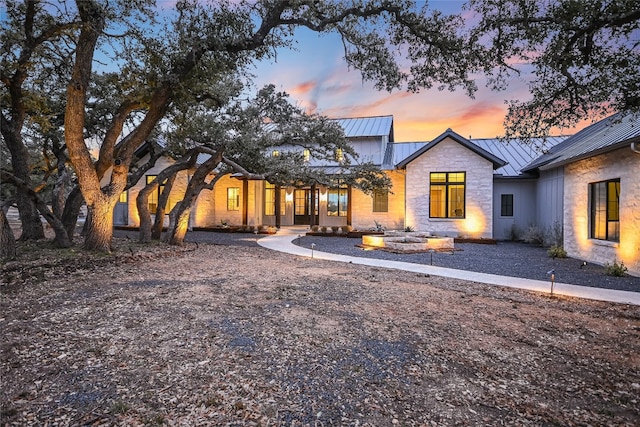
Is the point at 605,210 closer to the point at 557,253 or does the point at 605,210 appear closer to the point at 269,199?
the point at 557,253

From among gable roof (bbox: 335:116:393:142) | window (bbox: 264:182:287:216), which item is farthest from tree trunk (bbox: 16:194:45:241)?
gable roof (bbox: 335:116:393:142)

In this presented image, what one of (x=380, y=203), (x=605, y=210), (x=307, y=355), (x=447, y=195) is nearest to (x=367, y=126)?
(x=380, y=203)

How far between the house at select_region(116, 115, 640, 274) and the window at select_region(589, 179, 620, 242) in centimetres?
3

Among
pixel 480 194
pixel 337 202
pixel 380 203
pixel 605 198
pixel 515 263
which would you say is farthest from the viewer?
pixel 337 202

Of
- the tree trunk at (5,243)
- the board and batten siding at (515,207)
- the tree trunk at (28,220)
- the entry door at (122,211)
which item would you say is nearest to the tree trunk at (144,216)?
the tree trunk at (28,220)

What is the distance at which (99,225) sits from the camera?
9.17 m

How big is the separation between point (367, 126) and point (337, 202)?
18.1 feet

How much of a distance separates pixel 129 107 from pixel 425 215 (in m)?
12.8

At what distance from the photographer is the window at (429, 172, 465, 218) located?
1639 cm

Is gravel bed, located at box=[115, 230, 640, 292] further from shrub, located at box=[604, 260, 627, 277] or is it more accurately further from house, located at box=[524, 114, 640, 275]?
house, located at box=[524, 114, 640, 275]

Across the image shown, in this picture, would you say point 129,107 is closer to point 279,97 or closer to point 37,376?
point 279,97

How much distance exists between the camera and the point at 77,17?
25.0 feet

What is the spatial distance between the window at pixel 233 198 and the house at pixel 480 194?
2.4 inches

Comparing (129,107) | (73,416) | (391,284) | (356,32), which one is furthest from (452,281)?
(129,107)
